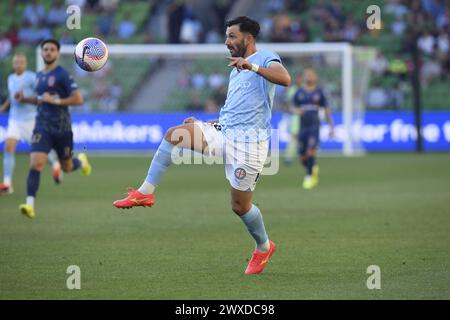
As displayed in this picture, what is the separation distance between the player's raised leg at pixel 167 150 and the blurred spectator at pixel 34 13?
28.5 m

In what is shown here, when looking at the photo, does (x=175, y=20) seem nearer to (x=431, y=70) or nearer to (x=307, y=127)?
(x=431, y=70)

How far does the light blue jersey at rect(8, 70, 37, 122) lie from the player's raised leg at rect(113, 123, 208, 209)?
8644mm

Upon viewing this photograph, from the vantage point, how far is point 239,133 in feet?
32.5

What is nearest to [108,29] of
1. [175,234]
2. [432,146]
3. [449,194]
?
[432,146]

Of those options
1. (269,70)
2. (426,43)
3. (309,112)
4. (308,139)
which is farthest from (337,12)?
(269,70)

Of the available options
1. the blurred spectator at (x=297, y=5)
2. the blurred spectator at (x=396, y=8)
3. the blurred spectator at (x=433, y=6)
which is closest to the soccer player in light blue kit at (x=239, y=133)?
the blurred spectator at (x=433, y=6)

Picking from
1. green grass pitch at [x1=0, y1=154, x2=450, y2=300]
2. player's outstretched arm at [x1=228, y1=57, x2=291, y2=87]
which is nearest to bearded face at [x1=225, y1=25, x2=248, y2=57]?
player's outstretched arm at [x1=228, y1=57, x2=291, y2=87]

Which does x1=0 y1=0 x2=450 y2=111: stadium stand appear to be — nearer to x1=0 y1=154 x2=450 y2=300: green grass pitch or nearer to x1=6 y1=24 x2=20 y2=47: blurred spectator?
x1=6 y1=24 x2=20 y2=47: blurred spectator

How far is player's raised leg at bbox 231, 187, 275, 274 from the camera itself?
32.6 ft

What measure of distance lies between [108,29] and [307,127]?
16.7 metres

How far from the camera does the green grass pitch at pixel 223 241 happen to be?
912 centimetres

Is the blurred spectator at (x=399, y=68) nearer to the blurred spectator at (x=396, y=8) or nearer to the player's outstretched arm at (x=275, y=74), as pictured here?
the blurred spectator at (x=396, y=8)

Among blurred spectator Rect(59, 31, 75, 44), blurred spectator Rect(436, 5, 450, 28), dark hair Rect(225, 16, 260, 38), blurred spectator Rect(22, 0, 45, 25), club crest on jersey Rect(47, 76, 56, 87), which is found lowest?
club crest on jersey Rect(47, 76, 56, 87)

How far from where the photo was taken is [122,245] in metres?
12.2
